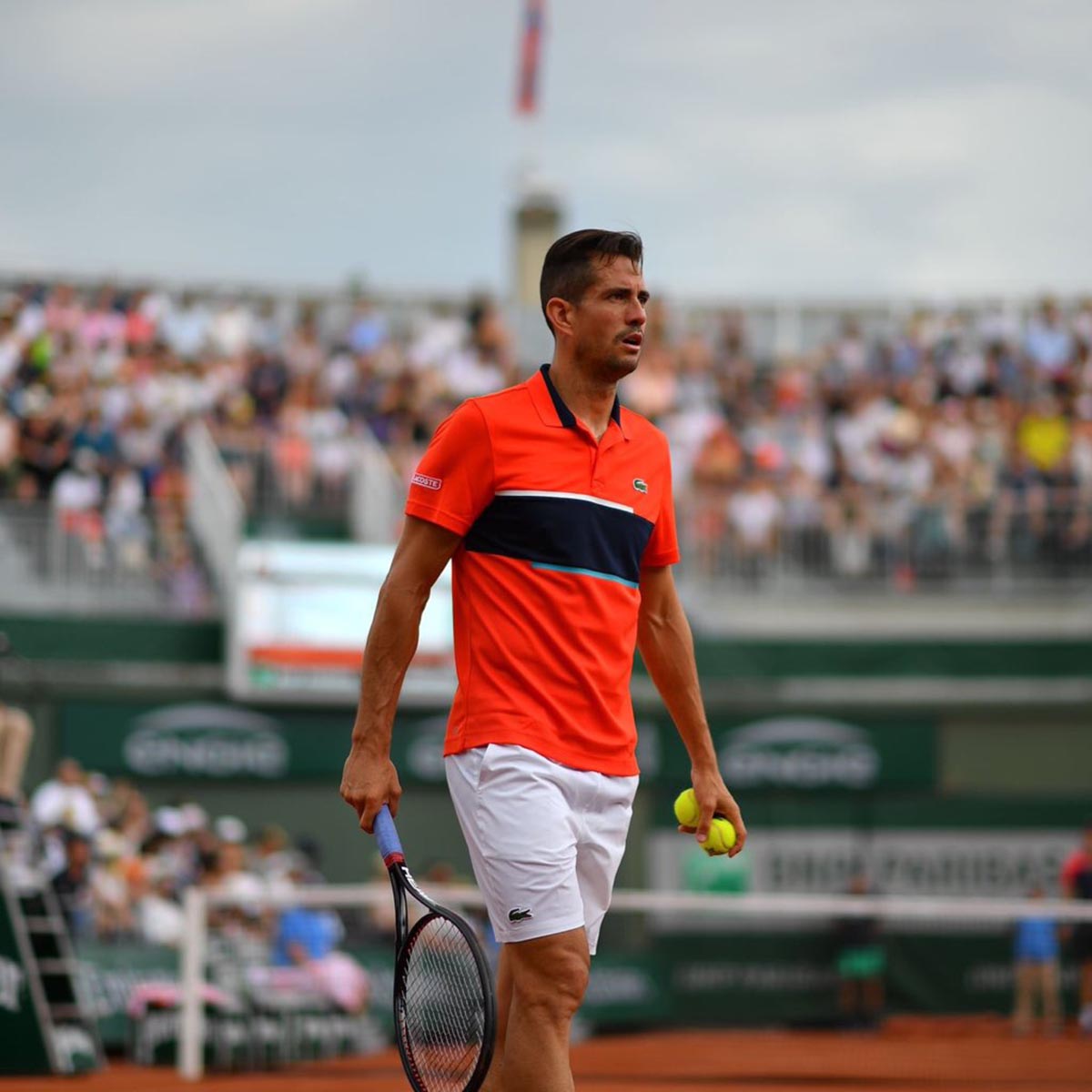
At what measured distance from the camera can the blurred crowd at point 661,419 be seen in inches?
767

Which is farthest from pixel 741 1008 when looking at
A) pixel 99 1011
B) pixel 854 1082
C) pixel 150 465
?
pixel 150 465

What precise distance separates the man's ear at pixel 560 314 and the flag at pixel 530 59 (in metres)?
28.2

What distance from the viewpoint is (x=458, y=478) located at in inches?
196

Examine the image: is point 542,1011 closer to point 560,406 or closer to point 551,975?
point 551,975

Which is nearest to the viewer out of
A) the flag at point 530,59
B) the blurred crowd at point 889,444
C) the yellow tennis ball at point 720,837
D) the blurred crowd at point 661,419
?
the yellow tennis ball at point 720,837

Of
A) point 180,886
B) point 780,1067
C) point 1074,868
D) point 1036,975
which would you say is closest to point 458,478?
point 780,1067

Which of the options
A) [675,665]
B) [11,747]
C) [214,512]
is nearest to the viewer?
[675,665]

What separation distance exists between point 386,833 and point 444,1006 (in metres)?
0.42

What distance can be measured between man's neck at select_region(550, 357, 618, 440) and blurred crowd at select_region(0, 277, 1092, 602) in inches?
538

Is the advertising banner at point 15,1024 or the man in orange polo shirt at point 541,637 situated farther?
the advertising banner at point 15,1024

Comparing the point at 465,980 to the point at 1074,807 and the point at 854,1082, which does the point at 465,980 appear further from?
the point at 1074,807

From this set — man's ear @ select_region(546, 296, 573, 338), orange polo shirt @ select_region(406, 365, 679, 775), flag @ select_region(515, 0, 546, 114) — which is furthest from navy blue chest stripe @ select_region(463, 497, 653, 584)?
flag @ select_region(515, 0, 546, 114)

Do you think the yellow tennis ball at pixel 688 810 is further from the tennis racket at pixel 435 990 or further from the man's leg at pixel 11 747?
the man's leg at pixel 11 747

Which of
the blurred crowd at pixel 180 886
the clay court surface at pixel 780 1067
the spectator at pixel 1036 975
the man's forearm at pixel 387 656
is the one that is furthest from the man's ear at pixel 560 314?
the spectator at pixel 1036 975
